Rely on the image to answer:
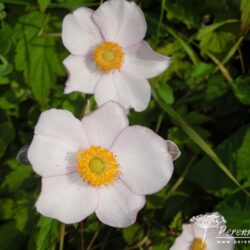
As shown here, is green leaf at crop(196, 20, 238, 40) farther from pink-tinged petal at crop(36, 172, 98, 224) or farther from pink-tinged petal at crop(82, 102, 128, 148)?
pink-tinged petal at crop(36, 172, 98, 224)

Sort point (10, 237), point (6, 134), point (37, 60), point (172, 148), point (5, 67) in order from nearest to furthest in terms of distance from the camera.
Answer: point (172, 148)
point (5, 67)
point (37, 60)
point (10, 237)
point (6, 134)

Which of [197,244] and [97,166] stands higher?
[97,166]

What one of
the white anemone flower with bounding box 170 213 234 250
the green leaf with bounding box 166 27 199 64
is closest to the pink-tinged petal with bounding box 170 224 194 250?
the white anemone flower with bounding box 170 213 234 250

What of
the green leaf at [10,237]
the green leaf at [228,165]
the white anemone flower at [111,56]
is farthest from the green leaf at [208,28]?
the green leaf at [10,237]

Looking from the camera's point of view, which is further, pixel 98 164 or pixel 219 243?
pixel 219 243

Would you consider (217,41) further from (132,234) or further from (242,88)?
(132,234)

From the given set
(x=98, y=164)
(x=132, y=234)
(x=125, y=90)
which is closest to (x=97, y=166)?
(x=98, y=164)

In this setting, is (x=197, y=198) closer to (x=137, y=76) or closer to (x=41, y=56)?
(x=137, y=76)
